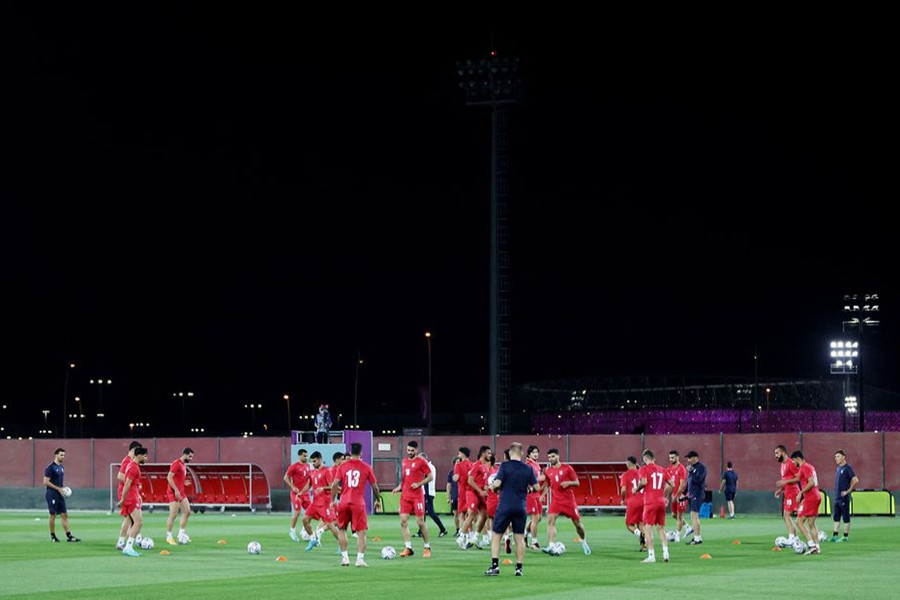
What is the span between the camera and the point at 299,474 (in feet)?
106

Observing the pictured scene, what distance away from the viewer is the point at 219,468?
51.5m

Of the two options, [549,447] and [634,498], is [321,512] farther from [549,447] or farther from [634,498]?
[549,447]

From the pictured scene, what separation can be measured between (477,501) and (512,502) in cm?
769

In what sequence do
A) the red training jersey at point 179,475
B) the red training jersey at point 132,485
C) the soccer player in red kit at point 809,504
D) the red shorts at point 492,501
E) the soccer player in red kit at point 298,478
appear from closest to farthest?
the soccer player in red kit at point 809,504, the red training jersey at point 132,485, the red shorts at point 492,501, the red training jersey at point 179,475, the soccer player in red kit at point 298,478

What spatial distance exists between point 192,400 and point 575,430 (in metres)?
53.9

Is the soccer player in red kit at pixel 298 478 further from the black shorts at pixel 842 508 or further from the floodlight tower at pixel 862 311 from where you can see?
the floodlight tower at pixel 862 311

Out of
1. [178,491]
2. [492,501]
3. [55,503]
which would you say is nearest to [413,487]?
[492,501]

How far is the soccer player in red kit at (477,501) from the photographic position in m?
27.6

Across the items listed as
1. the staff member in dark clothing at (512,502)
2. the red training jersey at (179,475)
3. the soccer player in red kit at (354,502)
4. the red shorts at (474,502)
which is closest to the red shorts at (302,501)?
the red training jersey at (179,475)

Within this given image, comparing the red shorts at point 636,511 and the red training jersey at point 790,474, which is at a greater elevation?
the red training jersey at point 790,474

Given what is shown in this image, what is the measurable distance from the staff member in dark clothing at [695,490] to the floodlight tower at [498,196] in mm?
19599

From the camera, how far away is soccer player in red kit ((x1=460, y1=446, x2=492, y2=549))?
90.4 ft

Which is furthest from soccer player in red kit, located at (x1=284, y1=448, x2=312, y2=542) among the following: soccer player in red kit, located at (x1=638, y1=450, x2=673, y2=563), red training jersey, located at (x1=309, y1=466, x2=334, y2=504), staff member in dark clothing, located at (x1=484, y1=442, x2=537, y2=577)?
staff member in dark clothing, located at (x1=484, y1=442, x2=537, y2=577)

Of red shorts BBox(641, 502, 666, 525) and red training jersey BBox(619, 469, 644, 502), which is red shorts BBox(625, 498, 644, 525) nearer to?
red training jersey BBox(619, 469, 644, 502)
